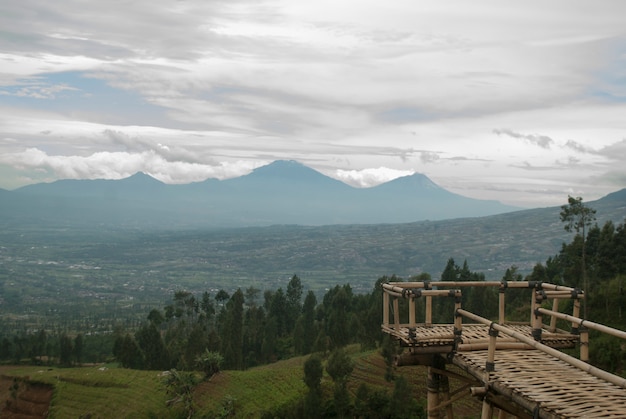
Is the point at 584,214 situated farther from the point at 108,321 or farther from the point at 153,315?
the point at 108,321

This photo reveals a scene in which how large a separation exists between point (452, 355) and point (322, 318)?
210ft

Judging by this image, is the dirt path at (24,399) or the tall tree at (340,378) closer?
the tall tree at (340,378)

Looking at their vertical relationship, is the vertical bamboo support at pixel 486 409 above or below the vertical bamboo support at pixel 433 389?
above

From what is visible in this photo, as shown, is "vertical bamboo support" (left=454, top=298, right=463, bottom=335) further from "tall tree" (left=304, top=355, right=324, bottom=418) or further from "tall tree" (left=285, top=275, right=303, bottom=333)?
"tall tree" (left=285, top=275, right=303, bottom=333)

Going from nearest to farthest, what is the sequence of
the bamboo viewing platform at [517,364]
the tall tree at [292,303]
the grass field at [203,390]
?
the bamboo viewing platform at [517,364]
the grass field at [203,390]
the tall tree at [292,303]

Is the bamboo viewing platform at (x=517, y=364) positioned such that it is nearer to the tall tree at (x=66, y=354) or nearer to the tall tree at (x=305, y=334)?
the tall tree at (x=305, y=334)

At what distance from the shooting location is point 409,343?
8.26 meters

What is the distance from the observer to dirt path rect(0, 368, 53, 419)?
46950mm

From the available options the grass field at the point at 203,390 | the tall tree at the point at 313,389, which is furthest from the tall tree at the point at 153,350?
the tall tree at the point at 313,389

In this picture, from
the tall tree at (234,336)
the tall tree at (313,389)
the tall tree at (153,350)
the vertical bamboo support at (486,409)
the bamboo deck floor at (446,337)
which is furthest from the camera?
the tall tree at (153,350)

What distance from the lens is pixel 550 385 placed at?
622 centimetres

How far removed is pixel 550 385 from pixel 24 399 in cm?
5302

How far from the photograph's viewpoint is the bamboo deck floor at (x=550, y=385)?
18.4 feet

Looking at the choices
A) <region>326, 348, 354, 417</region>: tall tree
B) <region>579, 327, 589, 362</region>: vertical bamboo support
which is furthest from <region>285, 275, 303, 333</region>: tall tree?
<region>579, 327, 589, 362</region>: vertical bamboo support
